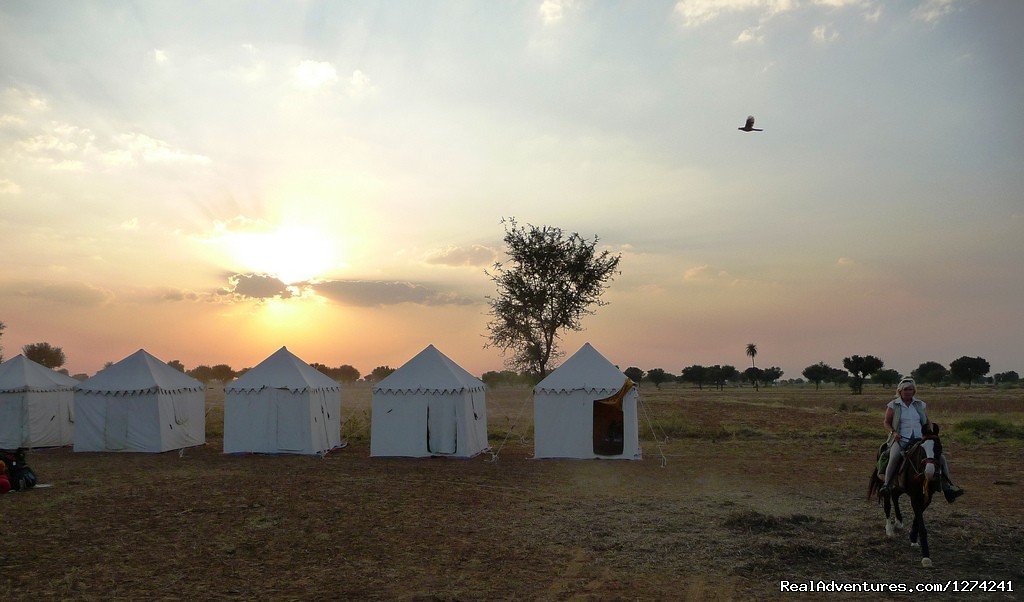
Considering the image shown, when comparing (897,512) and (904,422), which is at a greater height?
(904,422)

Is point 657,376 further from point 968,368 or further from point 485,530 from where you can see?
point 485,530

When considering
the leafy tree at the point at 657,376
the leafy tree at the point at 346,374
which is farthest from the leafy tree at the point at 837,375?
the leafy tree at the point at 346,374

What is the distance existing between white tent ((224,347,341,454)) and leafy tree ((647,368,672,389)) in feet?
326

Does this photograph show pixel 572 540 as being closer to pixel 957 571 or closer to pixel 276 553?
pixel 276 553

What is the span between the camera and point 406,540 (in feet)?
34.6

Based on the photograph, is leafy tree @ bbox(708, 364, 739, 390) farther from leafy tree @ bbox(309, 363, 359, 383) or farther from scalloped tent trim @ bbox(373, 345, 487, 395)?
scalloped tent trim @ bbox(373, 345, 487, 395)

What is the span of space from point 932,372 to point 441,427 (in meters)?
109

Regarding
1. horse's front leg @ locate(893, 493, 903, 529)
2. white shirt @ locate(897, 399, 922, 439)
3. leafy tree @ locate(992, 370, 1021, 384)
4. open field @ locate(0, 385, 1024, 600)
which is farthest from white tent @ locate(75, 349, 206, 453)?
leafy tree @ locate(992, 370, 1021, 384)

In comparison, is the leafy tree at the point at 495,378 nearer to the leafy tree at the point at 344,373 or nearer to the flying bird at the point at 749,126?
the leafy tree at the point at 344,373

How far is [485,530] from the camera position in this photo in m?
11.2

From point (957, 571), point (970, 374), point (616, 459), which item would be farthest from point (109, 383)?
point (970, 374)

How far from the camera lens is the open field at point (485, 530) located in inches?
324

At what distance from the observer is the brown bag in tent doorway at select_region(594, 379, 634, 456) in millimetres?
21344

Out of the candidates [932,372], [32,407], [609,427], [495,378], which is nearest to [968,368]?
[932,372]
